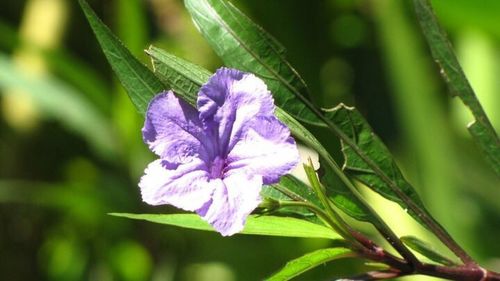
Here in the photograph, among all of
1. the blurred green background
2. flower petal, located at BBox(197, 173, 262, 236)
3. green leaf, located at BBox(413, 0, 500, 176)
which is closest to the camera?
flower petal, located at BBox(197, 173, 262, 236)

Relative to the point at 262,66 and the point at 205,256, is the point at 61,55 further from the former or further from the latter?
the point at 262,66

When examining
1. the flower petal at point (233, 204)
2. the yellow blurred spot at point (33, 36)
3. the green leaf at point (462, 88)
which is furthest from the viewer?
the yellow blurred spot at point (33, 36)

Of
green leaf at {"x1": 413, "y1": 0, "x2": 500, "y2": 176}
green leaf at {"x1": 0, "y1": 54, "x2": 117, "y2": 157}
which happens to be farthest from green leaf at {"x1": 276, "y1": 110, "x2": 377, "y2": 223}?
green leaf at {"x1": 0, "y1": 54, "x2": 117, "y2": 157}

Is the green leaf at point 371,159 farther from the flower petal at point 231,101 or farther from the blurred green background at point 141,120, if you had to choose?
the blurred green background at point 141,120

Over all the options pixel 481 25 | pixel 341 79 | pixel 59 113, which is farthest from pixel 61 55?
pixel 481 25

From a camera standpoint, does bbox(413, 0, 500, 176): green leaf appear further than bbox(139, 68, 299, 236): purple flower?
Yes

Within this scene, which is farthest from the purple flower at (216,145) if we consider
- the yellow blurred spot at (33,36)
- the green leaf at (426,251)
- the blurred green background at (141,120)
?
the yellow blurred spot at (33,36)

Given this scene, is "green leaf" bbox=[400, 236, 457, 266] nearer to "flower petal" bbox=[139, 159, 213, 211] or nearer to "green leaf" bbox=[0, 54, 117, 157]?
"flower petal" bbox=[139, 159, 213, 211]
